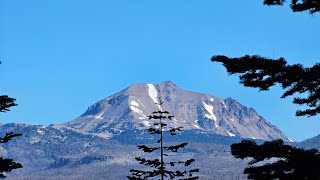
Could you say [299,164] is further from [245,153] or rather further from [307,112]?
[307,112]

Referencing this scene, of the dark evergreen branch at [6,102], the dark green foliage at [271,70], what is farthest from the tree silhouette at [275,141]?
the dark evergreen branch at [6,102]

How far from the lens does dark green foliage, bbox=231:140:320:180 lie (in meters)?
8.47

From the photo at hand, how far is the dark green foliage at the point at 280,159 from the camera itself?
27.8 feet

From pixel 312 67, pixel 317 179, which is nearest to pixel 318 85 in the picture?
pixel 312 67

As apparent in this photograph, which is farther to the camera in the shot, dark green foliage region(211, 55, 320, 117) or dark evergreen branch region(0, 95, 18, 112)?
dark evergreen branch region(0, 95, 18, 112)

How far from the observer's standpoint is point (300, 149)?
8906 millimetres

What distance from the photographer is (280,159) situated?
898 centimetres

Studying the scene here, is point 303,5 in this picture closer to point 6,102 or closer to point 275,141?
point 275,141

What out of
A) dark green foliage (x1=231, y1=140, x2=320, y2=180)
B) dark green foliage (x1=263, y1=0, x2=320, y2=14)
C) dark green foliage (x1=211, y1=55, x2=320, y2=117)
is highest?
dark green foliage (x1=263, y1=0, x2=320, y2=14)

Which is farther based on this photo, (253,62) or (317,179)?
(253,62)

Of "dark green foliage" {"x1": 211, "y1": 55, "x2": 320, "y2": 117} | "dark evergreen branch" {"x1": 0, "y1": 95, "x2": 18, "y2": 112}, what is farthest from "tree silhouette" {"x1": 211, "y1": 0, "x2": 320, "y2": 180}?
"dark evergreen branch" {"x1": 0, "y1": 95, "x2": 18, "y2": 112}

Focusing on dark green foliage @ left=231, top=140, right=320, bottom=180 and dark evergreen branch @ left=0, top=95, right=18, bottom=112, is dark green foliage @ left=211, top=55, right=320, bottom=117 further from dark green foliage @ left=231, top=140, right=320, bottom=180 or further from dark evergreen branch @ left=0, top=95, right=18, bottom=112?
dark evergreen branch @ left=0, top=95, right=18, bottom=112

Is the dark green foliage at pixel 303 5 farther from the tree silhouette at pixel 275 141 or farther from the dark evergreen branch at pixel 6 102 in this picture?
the dark evergreen branch at pixel 6 102

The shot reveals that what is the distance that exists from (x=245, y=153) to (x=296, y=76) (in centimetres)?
141
